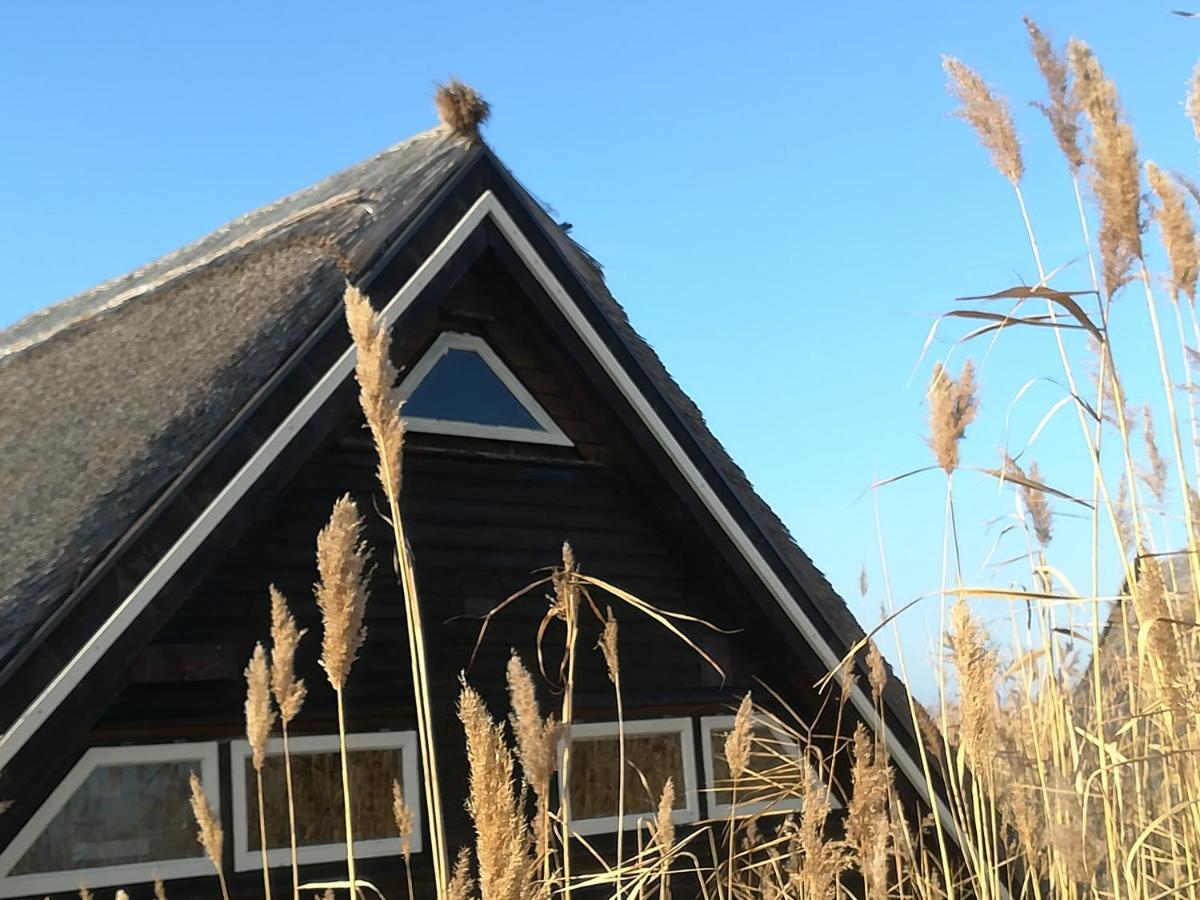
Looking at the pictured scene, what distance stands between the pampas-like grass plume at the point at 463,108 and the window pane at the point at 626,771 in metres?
3.09

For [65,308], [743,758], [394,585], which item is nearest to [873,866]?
[743,758]

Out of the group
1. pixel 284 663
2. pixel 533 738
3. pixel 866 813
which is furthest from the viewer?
pixel 866 813

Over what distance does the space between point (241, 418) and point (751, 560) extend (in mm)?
2840

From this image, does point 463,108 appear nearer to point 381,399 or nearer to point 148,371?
point 148,371

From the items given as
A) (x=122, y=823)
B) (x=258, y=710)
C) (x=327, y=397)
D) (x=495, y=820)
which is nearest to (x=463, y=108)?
(x=327, y=397)

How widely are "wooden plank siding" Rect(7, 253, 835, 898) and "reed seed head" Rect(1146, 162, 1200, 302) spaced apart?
347 cm

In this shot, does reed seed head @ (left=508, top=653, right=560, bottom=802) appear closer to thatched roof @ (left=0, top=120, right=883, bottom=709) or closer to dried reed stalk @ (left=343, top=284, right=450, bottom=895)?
dried reed stalk @ (left=343, top=284, right=450, bottom=895)

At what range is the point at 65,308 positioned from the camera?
9383 mm

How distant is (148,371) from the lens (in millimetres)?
5656

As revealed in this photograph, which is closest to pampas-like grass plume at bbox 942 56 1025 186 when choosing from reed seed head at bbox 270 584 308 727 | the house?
reed seed head at bbox 270 584 308 727

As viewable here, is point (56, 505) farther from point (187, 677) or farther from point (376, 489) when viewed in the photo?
point (376, 489)

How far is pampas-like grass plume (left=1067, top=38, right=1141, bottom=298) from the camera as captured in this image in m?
2.17

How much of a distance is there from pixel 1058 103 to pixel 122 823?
420cm

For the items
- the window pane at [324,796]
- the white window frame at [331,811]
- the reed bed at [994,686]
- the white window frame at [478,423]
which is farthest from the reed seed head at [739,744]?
the white window frame at [478,423]
